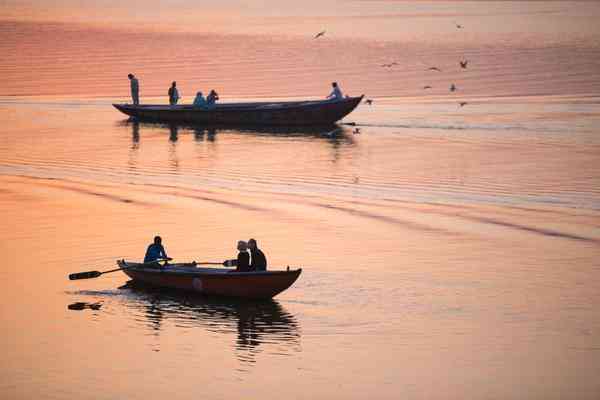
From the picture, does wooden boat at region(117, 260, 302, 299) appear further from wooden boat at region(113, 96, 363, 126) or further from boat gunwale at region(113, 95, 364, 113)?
wooden boat at region(113, 96, 363, 126)

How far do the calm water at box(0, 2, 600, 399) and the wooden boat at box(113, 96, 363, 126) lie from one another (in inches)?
28.5

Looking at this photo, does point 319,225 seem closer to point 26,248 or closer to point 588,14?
point 26,248

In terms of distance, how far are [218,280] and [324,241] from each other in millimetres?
5974

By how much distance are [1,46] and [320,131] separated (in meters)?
45.5

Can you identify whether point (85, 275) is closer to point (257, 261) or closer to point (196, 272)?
point (196, 272)

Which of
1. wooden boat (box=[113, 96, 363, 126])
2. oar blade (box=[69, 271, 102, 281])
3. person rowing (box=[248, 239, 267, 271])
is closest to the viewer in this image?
person rowing (box=[248, 239, 267, 271])

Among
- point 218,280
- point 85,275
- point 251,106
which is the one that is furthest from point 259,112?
point 218,280

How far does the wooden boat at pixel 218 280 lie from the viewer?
26094mm

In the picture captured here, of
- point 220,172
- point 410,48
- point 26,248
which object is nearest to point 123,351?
point 26,248

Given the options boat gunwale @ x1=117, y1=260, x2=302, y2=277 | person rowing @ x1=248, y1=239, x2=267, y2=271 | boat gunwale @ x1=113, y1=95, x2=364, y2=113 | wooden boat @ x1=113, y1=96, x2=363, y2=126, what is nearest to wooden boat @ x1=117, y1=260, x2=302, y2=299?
boat gunwale @ x1=117, y1=260, x2=302, y2=277

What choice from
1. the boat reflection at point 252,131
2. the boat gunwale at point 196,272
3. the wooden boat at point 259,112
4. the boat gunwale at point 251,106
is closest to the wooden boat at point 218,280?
the boat gunwale at point 196,272

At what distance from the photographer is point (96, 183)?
134ft

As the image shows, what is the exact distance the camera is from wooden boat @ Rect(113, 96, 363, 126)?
178 feet

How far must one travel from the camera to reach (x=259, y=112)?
54.7 metres
